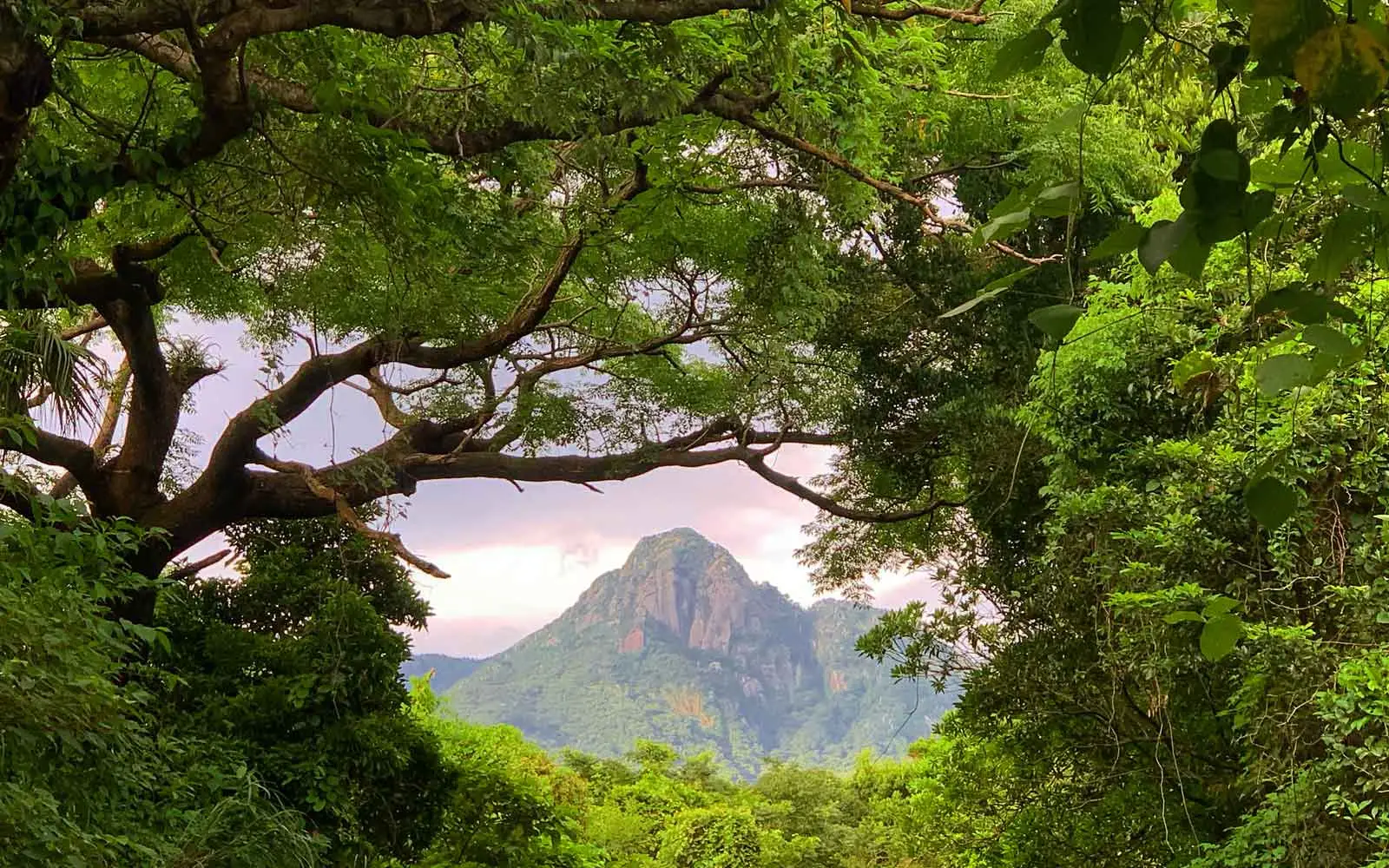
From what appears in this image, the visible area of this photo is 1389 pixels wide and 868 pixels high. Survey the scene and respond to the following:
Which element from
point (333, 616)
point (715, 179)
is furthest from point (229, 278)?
point (715, 179)

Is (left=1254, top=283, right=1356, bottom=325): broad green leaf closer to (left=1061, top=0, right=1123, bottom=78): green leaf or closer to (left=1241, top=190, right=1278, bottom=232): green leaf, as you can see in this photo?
(left=1241, top=190, right=1278, bottom=232): green leaf

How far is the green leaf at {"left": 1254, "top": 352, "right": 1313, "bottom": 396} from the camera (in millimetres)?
568

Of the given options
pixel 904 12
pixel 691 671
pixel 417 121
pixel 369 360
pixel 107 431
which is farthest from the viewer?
pixel 691 671

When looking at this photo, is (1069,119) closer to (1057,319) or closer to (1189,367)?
(1057,319)

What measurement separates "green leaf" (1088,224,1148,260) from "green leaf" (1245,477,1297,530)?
17 cm

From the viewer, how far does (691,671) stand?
190 feet

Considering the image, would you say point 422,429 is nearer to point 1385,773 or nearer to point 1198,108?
point 1198,108

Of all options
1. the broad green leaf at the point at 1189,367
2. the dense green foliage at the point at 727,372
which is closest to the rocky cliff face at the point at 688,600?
the dense green foliage at the point at 727,372

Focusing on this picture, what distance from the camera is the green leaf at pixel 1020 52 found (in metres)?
0.67

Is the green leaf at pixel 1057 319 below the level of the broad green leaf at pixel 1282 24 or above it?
below

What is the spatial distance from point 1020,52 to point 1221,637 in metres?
0.42

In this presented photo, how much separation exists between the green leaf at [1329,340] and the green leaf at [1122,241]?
0.35 feet

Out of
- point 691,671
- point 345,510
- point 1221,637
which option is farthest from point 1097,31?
point 691,671

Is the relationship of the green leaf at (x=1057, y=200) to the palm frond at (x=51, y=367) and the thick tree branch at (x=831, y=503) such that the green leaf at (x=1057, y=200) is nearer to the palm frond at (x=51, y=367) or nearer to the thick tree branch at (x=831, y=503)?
the palm frond at (x=51, y=367)
